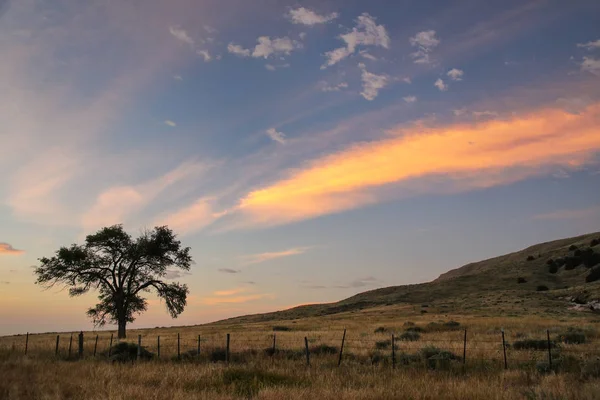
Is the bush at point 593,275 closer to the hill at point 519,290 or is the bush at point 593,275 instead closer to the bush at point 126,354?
the hill at point 519,290

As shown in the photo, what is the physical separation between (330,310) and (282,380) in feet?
273

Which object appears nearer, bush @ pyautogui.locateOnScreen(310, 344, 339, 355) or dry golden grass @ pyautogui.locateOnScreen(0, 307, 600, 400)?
dry golden grass @ pyautogui.locateOnScreen(0, 307, 600, 400)

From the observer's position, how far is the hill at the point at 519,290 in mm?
63531

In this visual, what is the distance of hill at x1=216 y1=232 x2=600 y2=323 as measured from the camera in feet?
208

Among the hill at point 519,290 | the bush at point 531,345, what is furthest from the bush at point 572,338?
the hill at point 519,290

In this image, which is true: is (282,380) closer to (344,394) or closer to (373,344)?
(344,394)

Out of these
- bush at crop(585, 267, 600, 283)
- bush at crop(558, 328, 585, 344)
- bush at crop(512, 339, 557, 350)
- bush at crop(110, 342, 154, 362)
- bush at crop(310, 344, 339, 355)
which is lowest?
bush at crop(558, 328, 585, 344)

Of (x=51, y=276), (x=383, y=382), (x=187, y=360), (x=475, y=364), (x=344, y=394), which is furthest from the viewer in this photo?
(x=51, y=276)

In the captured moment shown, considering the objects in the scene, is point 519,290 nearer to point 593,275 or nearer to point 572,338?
point 593,275

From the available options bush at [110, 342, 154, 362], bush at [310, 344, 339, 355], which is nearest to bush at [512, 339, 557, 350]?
bush at [310, 344, 339, 355]

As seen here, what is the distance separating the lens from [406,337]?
34.2 metres

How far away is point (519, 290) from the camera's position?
81.5 meters

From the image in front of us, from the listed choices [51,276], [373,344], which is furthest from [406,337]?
[51,276]

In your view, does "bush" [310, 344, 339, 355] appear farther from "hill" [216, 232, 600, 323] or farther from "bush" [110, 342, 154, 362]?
"hill" [216, 232, 600, 323]
